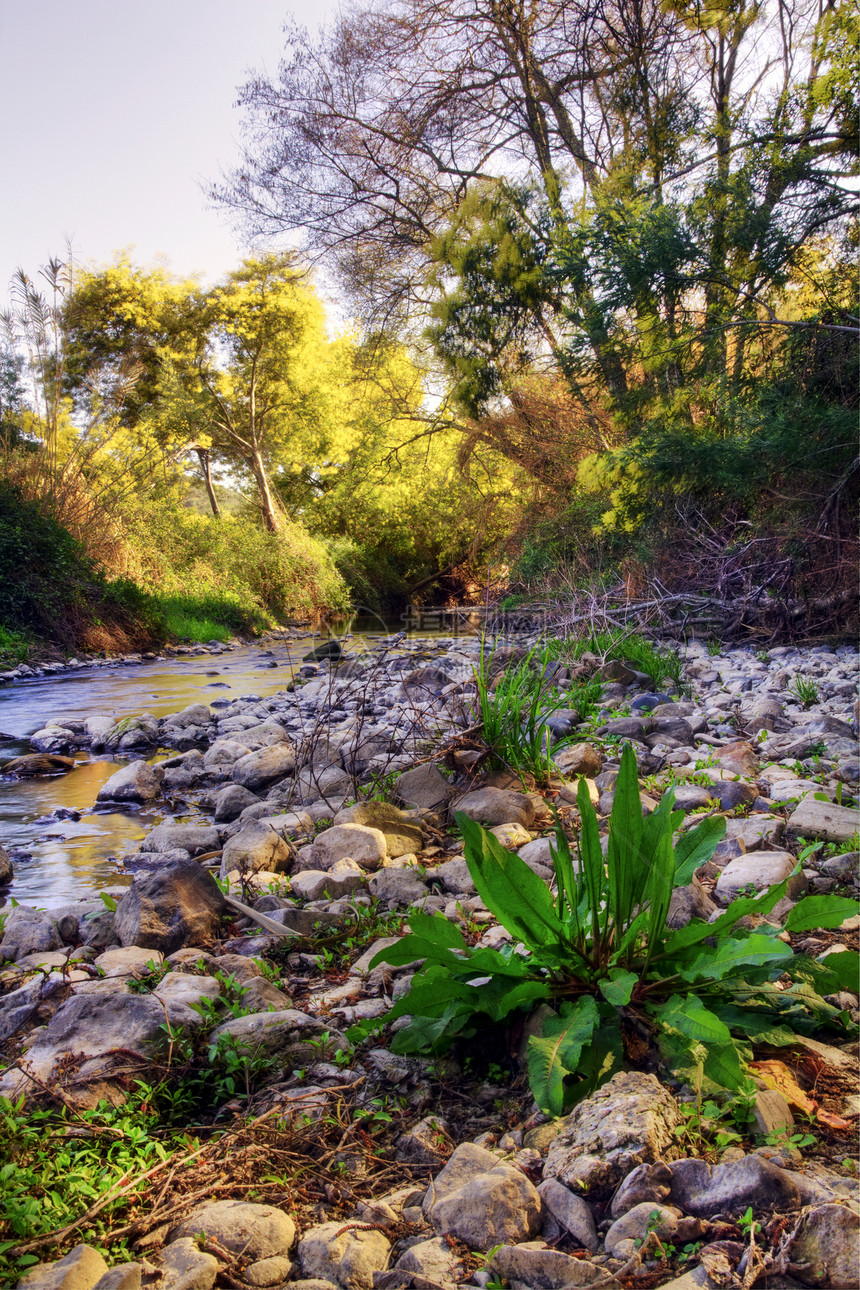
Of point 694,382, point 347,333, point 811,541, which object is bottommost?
point 811,541

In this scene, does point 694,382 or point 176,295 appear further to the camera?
point 176,295

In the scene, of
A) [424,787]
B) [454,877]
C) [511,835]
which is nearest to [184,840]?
[424,787]

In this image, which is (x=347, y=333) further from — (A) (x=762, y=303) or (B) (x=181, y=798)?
(B) (x=181, y=798)

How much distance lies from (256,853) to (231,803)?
3.72 feet

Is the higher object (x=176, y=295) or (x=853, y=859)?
(x=176, y=295)

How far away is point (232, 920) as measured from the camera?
7.23ft

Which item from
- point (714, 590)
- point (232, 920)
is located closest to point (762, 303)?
point (714, 590)

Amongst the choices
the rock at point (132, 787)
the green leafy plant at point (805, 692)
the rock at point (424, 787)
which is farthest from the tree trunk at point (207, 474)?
the rock at point (424, 787)

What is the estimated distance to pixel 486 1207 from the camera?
1.00 meters

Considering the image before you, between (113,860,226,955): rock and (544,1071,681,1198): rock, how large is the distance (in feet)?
4.23

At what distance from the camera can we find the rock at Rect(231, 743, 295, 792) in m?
4.09

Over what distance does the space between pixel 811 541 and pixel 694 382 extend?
1.66 m

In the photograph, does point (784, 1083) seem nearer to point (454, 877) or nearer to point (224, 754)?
point (454, 877)

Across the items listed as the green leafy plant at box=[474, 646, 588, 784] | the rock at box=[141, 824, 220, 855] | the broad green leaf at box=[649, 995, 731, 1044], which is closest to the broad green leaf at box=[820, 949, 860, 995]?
the broad green leaf at box=[649, 995, 731, 1044]
